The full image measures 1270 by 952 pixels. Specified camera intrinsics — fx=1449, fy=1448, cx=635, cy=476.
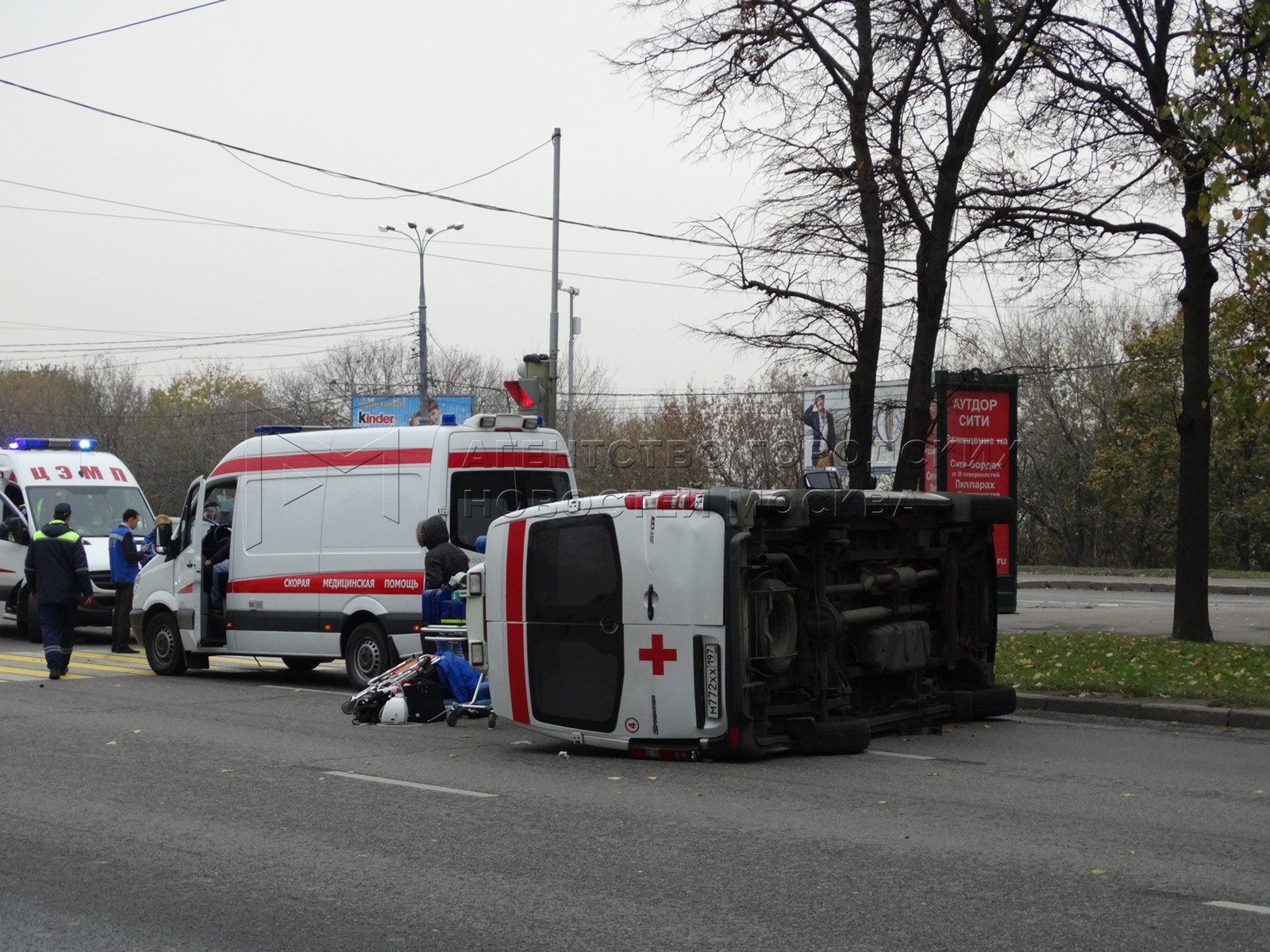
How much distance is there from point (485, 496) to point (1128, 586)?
854 inches

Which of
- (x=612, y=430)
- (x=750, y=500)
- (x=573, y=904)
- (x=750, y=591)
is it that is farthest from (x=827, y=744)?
(x=612, y=430)

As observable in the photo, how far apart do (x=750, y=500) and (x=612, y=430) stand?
49.8 meters

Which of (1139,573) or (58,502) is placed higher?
(58,502)

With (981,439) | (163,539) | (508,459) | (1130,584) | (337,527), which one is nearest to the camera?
(508,459)

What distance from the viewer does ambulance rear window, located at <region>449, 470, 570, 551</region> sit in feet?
47.9

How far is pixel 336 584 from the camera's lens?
15109 millimetres

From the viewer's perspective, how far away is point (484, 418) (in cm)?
1491

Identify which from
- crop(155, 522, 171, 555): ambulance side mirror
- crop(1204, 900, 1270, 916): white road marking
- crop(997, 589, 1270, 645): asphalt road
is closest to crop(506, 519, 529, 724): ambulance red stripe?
crop(1204, 900, 1270, 916): white road marking

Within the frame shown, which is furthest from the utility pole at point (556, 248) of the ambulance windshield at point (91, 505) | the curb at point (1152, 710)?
the curb at point (1152, 710)

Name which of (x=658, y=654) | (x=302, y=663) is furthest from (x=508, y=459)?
(x=658, y=654)

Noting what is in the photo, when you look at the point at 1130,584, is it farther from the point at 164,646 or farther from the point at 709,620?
the point at 709,620

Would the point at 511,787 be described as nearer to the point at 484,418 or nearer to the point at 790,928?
the point at 790,928

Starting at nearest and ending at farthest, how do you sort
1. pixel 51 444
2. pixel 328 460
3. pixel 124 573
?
1. pixel 328 460
2. pixel 124 573
3. pixel 51 444

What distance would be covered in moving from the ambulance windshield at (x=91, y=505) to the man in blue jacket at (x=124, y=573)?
169cm
